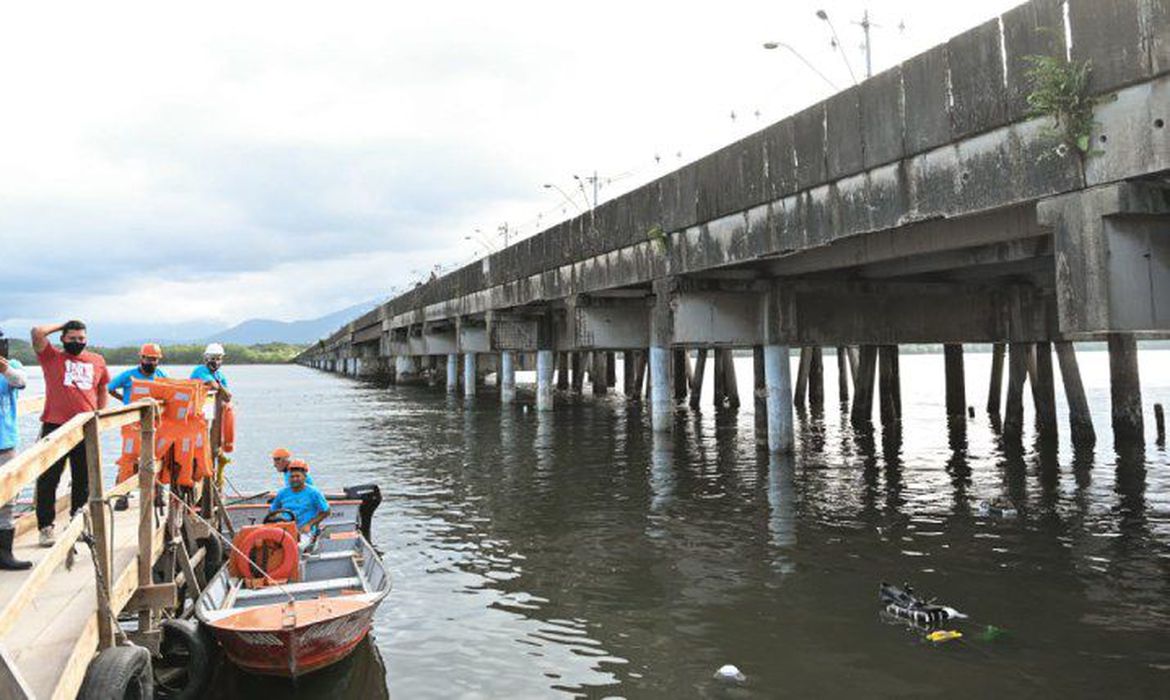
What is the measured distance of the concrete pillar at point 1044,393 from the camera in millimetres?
24578

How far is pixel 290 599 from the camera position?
7.91 m

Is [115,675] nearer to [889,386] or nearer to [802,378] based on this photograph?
[889,386]

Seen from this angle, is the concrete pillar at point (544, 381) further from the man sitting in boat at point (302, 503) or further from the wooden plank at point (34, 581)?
the wooden plank at point (34, 581)

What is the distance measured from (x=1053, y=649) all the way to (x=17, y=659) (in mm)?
8954

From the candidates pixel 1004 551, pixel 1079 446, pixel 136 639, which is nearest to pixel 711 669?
pixel 136 639

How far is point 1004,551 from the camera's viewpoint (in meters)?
11.7

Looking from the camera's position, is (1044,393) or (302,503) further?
(1044,393)

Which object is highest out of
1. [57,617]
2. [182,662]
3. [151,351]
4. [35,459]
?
[151,351]

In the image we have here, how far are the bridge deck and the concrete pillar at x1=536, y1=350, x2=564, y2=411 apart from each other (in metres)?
30.0

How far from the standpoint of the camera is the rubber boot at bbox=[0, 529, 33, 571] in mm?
6609

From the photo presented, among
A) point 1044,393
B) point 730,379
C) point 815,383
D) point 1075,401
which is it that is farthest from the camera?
point 815,383

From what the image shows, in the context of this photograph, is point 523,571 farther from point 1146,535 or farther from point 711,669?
point 1146,535

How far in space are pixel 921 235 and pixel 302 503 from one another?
1173cm

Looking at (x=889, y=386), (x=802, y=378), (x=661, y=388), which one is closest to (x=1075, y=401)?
(x=889, y=386)
